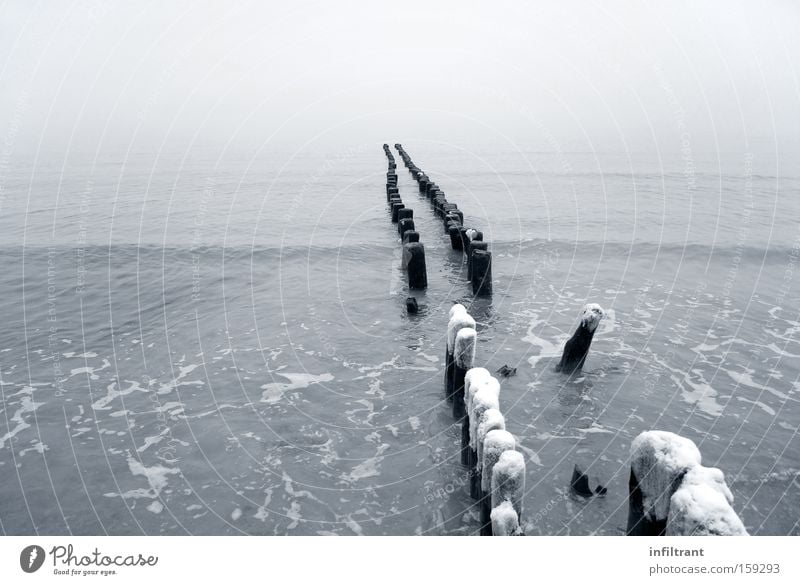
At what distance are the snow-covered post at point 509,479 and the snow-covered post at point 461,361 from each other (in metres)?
2.52

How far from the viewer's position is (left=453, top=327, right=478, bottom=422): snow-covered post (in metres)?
7.23

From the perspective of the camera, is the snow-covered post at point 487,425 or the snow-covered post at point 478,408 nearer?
the snow-covered post at point 487,425

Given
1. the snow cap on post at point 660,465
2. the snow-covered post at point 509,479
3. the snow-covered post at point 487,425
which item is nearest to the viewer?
the snow cap on post at point 660,465

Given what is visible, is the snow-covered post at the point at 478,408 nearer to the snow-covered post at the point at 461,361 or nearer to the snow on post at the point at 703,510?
the snow-covered post at the point at 461,361

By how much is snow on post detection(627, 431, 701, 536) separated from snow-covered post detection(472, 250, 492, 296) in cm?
846

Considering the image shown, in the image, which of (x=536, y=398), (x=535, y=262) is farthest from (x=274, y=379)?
(x=535, y=262)

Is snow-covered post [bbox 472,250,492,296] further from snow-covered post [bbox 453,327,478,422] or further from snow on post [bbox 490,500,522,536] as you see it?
snow on post [bbox 490,500,522,536]

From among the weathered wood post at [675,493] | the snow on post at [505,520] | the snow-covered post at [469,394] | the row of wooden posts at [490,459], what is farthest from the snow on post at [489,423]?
the weathered wood post at [675,493]

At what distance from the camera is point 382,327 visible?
1163cm

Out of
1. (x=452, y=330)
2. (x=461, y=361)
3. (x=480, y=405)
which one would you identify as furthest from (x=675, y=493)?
(x=452, y=330)

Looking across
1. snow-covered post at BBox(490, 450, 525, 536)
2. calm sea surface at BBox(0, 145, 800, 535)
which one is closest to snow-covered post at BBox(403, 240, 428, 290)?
calm sea surface at BBox(0, 145, 800, 535)

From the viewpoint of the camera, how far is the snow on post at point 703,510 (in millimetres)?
3523

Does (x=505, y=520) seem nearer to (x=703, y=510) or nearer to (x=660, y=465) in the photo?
(x=660, y=465)

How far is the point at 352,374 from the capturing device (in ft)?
31.2
